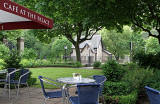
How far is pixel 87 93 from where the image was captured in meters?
3.92

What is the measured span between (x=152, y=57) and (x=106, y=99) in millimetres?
7973

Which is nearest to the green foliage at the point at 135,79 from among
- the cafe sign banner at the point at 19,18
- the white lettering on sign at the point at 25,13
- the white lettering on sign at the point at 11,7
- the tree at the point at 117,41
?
the cafe sign banner at the point at 19,18

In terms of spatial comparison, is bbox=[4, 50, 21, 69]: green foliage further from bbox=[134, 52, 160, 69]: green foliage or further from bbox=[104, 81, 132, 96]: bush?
bbox=[134, 52, 160, 69]: green foliage

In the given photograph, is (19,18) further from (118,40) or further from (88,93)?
(118,40)

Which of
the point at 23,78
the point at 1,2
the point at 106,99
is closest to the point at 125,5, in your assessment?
the point at 106,99

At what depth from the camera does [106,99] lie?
597 cm

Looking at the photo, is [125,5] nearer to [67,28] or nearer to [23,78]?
[23,78]

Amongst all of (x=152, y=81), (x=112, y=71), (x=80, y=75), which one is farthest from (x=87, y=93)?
(x=152, y=81)

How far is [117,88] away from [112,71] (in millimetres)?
733

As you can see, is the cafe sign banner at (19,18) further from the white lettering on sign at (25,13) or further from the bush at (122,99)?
the bush at (122,99)

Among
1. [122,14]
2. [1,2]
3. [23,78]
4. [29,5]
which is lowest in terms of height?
[23,78]

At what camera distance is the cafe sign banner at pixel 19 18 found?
3.66 metres

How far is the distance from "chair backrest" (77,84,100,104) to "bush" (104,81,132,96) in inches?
87.9

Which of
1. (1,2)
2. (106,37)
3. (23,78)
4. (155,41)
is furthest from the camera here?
(155,41)
